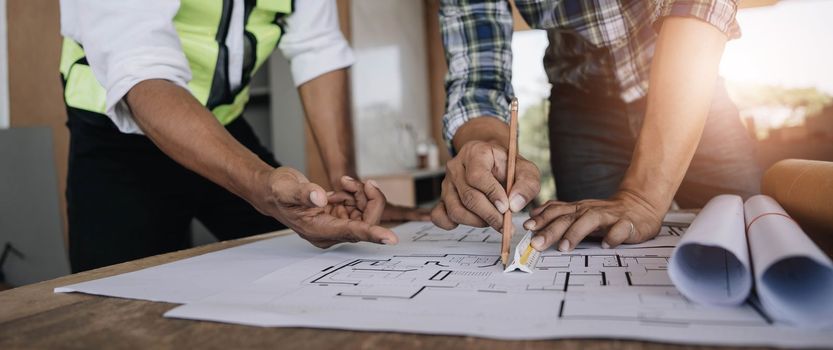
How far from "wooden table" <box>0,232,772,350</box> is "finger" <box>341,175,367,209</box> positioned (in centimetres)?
40

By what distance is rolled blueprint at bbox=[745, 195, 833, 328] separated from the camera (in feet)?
1.33

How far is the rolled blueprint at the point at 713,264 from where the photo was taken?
46 cm

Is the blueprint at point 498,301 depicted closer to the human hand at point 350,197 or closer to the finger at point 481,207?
the finger at point 481,207

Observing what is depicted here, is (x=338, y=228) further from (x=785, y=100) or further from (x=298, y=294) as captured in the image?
(x=785, y=100)

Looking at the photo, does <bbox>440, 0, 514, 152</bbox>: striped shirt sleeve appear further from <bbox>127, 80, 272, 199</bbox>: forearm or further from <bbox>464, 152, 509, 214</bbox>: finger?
<bbox>127, 80, 272, 199</bbox>: forearm

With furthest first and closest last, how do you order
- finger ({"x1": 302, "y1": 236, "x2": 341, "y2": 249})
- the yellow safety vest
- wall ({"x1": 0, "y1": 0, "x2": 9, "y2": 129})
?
wall ({"x1": 0, "y1": 0, "x2": 9, "y2": 129})
the yellow safety vest
finger ({"x1": 302, "y1": 236, "x2": 341, "y2": 249})

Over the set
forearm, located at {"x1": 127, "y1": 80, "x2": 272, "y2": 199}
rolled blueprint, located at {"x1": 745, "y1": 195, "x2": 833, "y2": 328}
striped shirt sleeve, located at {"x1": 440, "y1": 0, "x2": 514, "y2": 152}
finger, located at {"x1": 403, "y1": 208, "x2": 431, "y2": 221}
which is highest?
striped shirt sleeve, located at {"x1": 440, "y1": 0, "x2": 514, "y2": 152}

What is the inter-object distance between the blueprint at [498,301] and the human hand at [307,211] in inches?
1.4

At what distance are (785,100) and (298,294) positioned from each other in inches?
204

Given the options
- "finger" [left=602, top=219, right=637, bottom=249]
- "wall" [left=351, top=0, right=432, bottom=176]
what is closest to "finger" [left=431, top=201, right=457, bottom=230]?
"finger" [left=602, top=219, right=637, bottom=249]

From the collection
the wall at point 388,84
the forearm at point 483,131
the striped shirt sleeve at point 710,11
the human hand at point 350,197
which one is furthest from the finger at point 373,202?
the wall at point 388,84

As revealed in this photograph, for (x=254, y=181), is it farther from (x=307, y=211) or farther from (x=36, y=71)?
(x=36, y=71)

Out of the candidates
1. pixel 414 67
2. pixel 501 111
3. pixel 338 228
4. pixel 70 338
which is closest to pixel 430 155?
pixel 414 67

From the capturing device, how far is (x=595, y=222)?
740 millimetres
